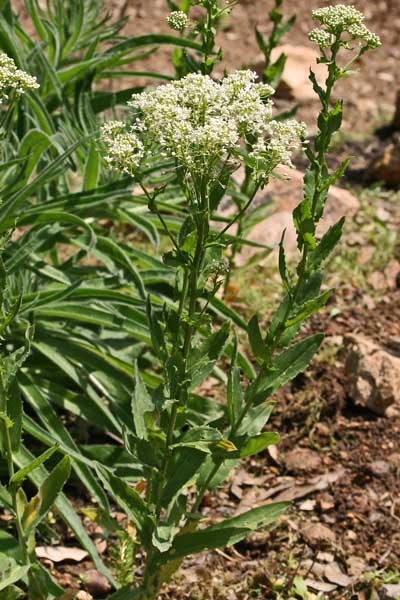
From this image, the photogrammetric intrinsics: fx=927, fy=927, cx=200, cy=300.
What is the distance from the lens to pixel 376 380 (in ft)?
11.8

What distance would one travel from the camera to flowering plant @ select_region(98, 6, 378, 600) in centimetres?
200

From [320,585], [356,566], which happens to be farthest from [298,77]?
[320,585]

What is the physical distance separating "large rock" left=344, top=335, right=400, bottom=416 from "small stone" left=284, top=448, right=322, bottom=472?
295 mm

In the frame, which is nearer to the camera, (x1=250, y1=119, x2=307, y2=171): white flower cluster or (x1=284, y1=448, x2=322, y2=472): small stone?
(x1=250, y1=119, x2=307, y2=171): white flower cluster

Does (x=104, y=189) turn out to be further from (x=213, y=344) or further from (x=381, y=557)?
(x=381, y=557)

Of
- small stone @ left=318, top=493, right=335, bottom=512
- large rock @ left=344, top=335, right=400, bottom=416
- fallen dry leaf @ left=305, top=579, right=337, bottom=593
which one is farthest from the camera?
large rock @ left=344, top=335, right=400, bottom=416

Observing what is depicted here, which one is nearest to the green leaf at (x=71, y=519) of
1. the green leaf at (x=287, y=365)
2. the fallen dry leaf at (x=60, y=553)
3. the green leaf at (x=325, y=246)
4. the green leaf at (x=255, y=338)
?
the fallen dry leaf at (x=60, y=553)

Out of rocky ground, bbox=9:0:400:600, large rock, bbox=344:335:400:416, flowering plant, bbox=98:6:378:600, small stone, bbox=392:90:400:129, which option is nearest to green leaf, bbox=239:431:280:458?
flowering plant, bbox=98:6:378:600

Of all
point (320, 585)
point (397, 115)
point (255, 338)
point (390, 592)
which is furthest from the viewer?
point (397, 115)

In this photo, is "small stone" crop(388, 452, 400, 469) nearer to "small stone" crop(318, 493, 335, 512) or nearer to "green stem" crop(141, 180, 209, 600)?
"small stone" crop(318, 493, 335, 512)

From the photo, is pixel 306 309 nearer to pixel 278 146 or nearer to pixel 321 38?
pixel 278 146

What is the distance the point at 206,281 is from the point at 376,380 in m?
1.50

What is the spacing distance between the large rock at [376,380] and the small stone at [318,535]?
2.05 feet

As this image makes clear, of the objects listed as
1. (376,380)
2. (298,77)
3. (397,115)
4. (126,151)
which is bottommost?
(376,380)
